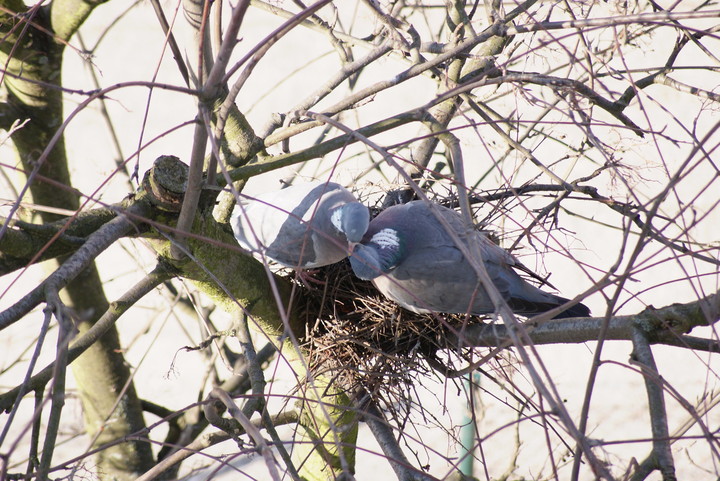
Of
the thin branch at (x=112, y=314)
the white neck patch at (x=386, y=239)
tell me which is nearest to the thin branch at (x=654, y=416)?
the white neck patch at (x=386, y=239)

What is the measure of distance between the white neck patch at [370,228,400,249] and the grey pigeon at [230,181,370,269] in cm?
5

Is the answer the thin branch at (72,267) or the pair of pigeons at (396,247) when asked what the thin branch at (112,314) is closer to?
the thin branch at (72,267)

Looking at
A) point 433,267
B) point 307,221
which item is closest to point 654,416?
point 433,267

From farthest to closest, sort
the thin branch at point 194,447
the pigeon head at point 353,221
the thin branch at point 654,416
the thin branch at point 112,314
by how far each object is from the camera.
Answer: the pigeon head at point 353,221
the thin branch at point 112,314
the thin branch at point 194,447
the thin branch at point 654,416

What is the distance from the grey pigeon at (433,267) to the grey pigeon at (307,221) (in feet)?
0.20

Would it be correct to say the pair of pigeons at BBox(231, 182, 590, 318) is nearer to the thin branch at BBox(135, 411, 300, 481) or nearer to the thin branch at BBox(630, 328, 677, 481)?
the thin branch at BBox(135, 411, 300, 481)

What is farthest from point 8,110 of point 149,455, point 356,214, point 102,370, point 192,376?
point 192,376

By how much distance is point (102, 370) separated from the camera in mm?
1803

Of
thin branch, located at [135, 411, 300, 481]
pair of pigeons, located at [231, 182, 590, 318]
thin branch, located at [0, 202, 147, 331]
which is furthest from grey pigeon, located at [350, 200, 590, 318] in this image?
thin branch, located at [0, 202, 147, 331]

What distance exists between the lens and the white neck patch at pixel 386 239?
1382 mm

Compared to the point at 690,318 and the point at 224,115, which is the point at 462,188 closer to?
the point at 224,115

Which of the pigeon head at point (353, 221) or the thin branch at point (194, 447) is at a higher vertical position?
the pigeon head at point (353, 221)

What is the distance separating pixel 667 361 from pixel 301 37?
2.45 m

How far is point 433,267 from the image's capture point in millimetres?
1426
